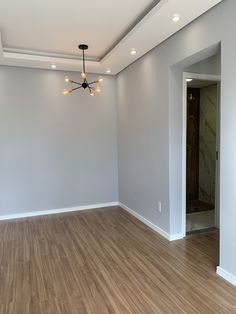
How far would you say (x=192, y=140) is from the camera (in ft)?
18.0

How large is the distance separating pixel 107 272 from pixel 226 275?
1.23 meters

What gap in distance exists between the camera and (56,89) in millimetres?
4762

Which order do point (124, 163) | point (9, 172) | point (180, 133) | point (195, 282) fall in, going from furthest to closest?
1. point (124, 163)
2. point (9, 172)
3. point (180, 133)
4. point (195, 282)

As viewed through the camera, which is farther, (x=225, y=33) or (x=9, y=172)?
(x=9, y=172)

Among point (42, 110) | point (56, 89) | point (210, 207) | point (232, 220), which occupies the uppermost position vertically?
point (56, 89)

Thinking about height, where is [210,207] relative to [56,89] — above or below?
below

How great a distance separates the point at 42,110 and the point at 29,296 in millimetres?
3238

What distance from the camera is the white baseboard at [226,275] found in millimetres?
2471

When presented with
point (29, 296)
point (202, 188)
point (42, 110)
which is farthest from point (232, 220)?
point (42, 110)

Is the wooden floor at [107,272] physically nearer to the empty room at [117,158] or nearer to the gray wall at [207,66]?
the empty room at [117,158]

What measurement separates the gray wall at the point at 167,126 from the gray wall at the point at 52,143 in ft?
1.15

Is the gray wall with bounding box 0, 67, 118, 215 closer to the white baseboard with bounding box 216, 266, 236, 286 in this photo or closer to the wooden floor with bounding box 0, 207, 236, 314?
the wooden floor with bounding box 0, 207, 236, 314

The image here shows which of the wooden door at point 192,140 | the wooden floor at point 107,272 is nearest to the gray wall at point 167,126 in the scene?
the wooden floor at point 107,272

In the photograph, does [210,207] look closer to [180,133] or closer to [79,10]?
[180,133]
